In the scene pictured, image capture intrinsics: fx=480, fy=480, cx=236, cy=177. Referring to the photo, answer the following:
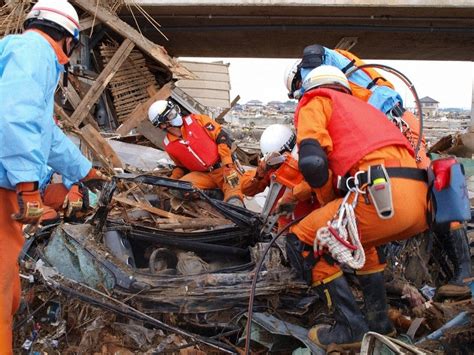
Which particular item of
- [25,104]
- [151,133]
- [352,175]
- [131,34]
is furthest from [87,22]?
[352,175]

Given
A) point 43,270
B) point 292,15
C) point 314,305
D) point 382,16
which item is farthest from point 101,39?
point 314,305

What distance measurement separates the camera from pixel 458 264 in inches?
145

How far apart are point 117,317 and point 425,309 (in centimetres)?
194

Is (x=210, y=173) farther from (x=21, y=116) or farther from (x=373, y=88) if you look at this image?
(x=21, y=116)

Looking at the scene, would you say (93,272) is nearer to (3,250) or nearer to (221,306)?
(3,250)

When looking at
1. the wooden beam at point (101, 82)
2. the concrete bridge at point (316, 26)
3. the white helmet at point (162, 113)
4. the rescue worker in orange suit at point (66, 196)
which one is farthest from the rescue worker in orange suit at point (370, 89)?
Answer: the wooden beam at point (101, 82)

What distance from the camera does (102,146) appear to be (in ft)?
24.5

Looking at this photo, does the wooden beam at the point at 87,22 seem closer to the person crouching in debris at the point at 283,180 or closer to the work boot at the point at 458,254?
the person crouching in debris at the point at 283,180

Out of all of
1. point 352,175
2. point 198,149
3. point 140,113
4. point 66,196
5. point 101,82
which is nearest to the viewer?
point 352,175

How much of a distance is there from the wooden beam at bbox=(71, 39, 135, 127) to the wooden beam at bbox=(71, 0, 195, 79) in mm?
161

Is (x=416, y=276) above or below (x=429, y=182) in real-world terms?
below

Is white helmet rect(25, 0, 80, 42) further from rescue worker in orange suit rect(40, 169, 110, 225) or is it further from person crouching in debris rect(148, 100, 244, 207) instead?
person crouching in debris rect(148, 100, 244, 207)

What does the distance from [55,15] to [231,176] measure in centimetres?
362

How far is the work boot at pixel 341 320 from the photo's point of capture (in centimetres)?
273
